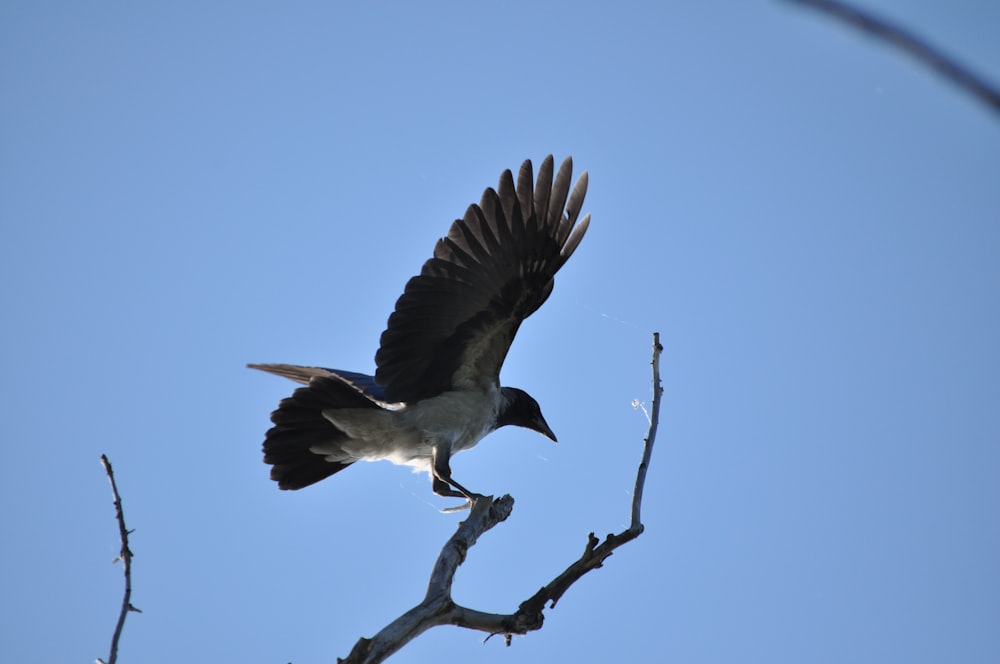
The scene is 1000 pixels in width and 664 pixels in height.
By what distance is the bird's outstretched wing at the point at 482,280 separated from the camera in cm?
585

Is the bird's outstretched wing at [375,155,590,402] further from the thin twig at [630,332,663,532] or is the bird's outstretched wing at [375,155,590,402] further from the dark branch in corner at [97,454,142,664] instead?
the dark branch in corner at [97,454,142,664]

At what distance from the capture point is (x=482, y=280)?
5934mm

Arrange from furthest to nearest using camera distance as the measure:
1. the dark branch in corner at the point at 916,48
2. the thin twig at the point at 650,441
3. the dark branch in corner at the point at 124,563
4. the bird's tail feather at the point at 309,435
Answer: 1. the bird's tail feather at the point at 309,435
2. the thin twig at the point at 650,441
3. the dark branch in corner at the point at 124,563
4. the dark branch in corner at the point at 916,48

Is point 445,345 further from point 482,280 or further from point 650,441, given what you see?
point 650,441

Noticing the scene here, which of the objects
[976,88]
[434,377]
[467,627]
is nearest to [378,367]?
[434,377]

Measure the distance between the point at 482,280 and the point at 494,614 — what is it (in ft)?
8.03

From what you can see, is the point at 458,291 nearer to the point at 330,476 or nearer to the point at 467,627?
the point at 330,476

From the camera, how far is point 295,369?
685 cm

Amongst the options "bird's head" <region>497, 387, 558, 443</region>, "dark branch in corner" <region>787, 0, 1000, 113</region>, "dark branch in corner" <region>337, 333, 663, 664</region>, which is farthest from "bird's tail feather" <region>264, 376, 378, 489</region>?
"dark branch in corner" <region>787, 0, 1000, 113</region>

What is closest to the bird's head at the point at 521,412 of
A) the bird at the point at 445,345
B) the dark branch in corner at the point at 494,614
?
the bird at the point at 445,345

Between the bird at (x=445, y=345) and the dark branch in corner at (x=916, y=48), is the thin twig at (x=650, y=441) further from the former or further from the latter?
the dark branch in corner at (x=916, y=48)

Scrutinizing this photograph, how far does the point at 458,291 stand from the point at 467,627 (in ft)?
7.92

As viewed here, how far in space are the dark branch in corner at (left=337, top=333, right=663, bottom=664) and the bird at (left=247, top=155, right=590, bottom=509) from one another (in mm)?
1634

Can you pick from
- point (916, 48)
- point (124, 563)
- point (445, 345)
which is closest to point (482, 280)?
point (445, 345)
